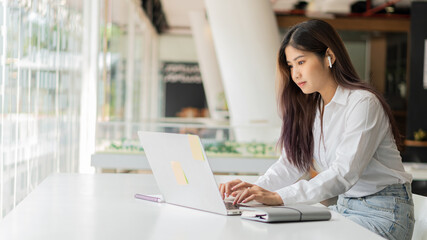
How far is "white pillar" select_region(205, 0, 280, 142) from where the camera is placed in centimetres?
644

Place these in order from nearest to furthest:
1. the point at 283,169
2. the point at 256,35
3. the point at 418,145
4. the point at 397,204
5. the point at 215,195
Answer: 1. the point at 215,195
2. the point at 397,204
3. the point at 283,169
4. the point at 256,35
5. the point at 418,145

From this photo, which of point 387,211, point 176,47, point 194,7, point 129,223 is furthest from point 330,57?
point 176,47

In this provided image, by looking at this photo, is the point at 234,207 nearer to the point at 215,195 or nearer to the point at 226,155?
the point at 215,195

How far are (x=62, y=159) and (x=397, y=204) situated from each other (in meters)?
3.38

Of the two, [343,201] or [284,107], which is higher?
[284,107]

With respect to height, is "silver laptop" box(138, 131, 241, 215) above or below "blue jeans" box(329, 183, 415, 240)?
above

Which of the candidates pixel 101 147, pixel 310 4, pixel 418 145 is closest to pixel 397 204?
pixel 101 147

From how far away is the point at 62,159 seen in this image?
474cm

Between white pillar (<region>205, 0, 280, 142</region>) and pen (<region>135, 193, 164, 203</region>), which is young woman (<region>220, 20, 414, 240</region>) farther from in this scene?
white pillar (<region>205, 0, 280, 142</region>)

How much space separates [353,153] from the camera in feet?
6.04

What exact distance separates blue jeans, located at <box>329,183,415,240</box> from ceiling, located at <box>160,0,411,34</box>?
9476 millimetres

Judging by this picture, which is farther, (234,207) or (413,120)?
(413,120)

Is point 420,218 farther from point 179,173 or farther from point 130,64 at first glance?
point 130,64

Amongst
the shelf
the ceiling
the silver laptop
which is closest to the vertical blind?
the silver laptop
